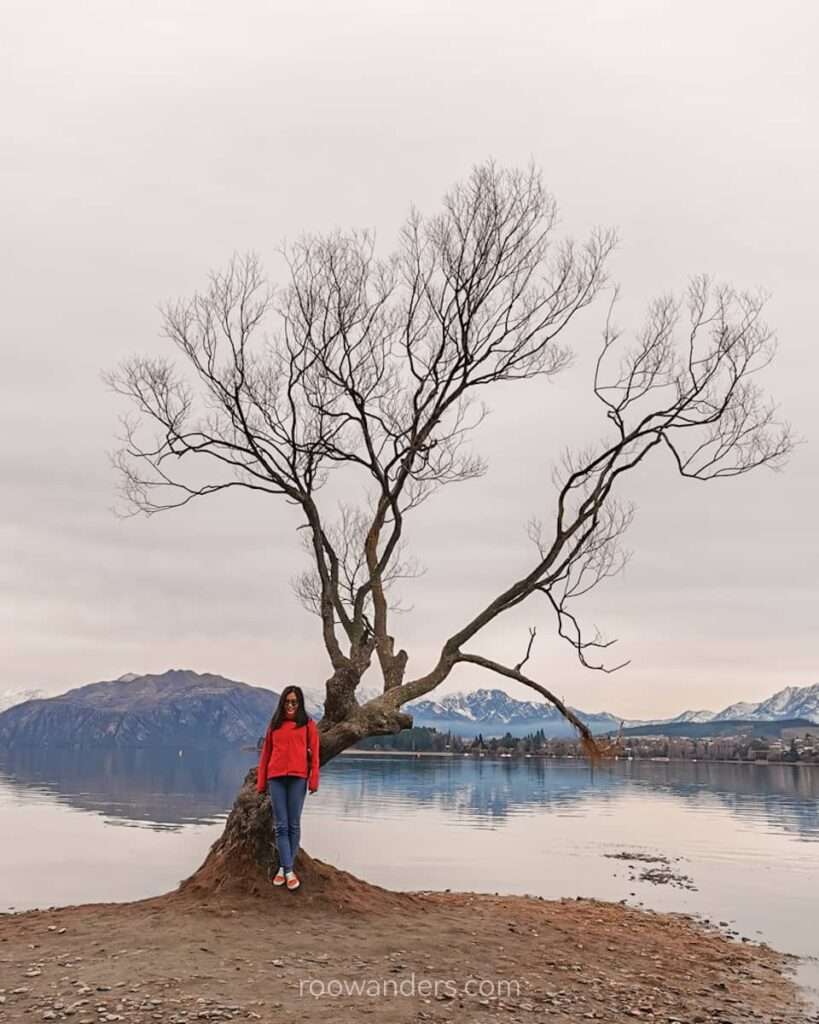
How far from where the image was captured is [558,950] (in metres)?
13.0

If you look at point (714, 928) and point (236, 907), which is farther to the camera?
point (714, 928)

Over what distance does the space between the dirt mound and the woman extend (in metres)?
0.30

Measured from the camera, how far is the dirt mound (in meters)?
14.0

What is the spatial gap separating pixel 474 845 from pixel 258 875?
26.7 metres

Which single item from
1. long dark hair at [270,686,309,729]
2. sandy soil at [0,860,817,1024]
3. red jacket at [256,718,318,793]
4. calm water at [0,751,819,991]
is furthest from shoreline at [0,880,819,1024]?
calm water at [0,751,819,991]

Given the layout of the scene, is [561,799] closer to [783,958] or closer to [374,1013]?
[783,958]

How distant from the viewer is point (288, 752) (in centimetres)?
1385

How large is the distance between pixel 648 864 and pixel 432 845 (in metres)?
9.26

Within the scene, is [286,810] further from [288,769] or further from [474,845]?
[474,845]

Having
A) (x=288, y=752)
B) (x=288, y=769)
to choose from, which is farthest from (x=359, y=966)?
(x=288, y=752)

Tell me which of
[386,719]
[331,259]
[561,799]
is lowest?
[561,799]

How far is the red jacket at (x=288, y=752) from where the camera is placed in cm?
1384

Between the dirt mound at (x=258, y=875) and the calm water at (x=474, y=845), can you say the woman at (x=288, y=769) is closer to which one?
the dirt mound at (x=258, y=875)

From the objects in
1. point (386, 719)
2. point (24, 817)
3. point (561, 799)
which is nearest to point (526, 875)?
point (386, 719)
